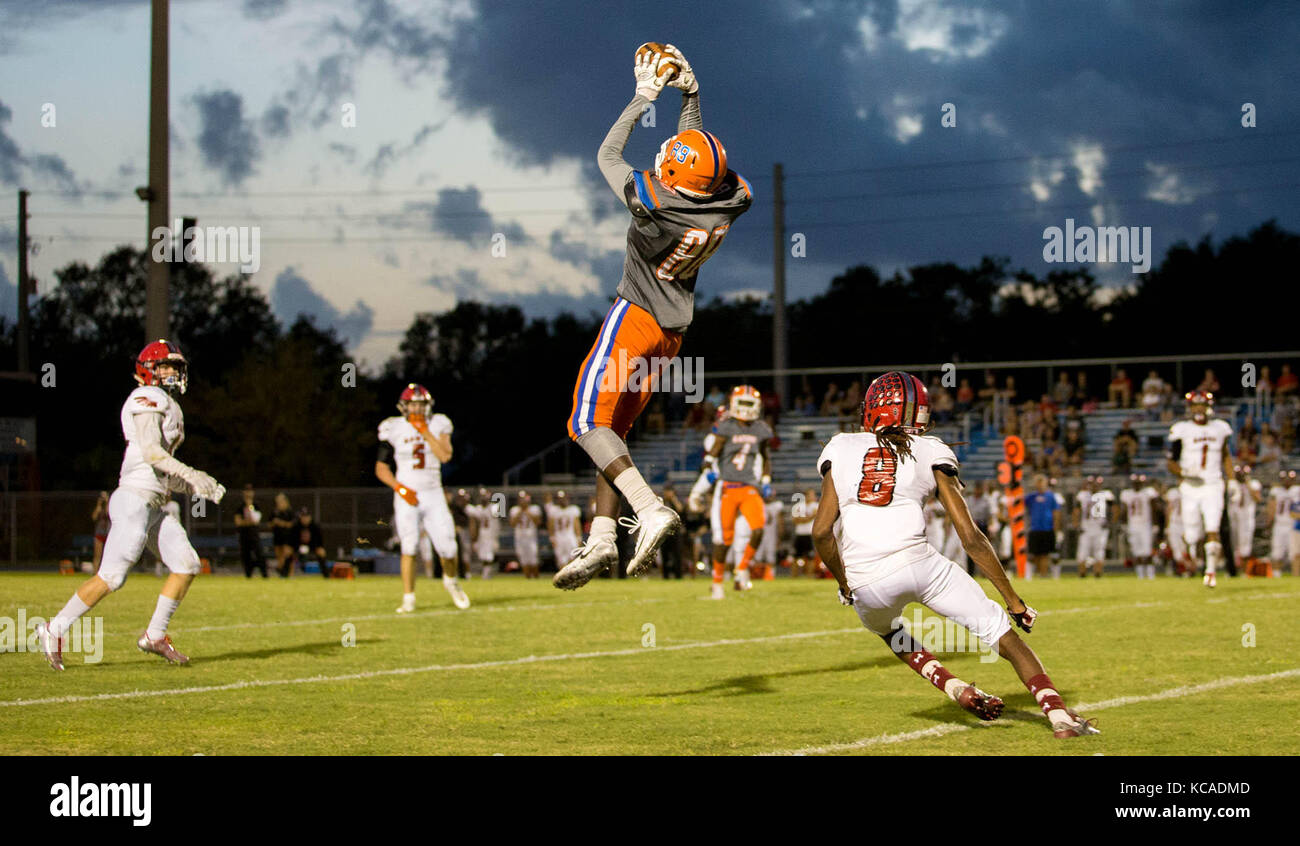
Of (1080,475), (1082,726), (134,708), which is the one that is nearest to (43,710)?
(134,708)

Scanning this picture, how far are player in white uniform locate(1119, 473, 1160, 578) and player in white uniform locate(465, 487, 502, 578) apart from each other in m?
13.4

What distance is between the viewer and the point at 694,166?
6.75m

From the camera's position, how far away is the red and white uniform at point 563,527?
30625mm

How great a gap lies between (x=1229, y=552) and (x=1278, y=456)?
1020 centimetres

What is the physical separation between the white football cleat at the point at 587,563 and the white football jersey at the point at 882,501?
1168mm

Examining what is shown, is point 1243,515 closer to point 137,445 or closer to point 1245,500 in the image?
point 1245,500

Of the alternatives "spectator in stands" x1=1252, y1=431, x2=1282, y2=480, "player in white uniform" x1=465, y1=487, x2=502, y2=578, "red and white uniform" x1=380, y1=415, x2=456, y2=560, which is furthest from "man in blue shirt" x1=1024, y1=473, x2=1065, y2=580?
"red and white uniform" x1=380, y1=415, x2=456, y2=560

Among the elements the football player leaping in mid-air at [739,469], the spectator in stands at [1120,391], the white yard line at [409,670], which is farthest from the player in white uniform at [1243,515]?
the white yard line at [409,670]

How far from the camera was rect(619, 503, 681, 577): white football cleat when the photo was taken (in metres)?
6.72

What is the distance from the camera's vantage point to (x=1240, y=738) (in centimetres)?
673

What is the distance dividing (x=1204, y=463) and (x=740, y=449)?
A: 5.82 meters

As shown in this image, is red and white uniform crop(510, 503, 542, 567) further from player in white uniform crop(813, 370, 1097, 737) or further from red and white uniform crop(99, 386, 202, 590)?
player in white uniform crop(813, 370, 1097, 737)

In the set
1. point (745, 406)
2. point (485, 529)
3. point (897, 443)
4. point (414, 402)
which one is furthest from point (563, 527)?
point (897, 443)
